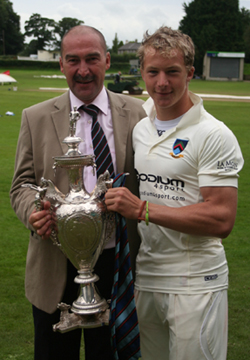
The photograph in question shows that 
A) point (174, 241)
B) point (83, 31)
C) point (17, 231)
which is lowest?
point (17, 231)

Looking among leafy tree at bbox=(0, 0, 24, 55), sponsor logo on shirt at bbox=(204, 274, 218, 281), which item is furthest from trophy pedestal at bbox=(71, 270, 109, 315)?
leafy tree at bbox=(0, 0, 24, 55)

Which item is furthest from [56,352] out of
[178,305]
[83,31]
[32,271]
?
[83,31]

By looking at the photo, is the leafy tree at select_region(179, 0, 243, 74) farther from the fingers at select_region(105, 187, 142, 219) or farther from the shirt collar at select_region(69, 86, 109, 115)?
the fingers at select_region(105, 187, 142, 219)

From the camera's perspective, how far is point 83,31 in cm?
274

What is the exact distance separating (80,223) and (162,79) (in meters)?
0.84

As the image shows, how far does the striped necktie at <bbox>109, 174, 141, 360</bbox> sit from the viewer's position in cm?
239

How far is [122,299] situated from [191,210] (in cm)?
61

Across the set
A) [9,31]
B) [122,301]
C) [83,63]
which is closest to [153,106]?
[83,63]

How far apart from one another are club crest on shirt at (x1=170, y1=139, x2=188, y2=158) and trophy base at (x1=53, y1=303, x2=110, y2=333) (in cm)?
91

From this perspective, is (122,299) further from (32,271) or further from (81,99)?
(81,99)

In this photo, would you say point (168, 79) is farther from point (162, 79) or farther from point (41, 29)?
point (41, 29)

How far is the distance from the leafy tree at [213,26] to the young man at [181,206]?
72992 millimetres

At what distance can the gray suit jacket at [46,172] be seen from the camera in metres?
2.71

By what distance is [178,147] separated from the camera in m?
2.36
